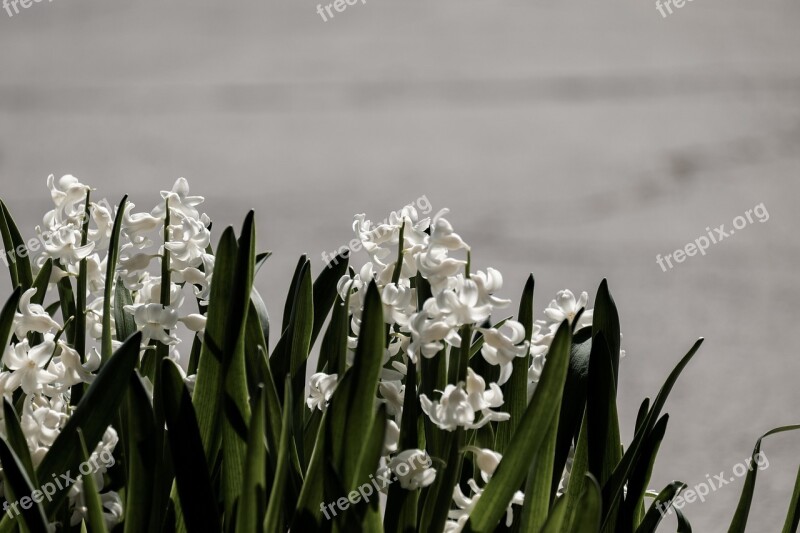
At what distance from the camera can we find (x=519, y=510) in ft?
1.63

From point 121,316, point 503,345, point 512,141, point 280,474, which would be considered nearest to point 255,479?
point 280,474

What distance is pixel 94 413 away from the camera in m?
0.42

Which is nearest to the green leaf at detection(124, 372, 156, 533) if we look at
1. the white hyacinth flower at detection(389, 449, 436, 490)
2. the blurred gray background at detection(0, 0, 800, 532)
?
the white hyacinth flower at detection(389, 449, 436, 490)

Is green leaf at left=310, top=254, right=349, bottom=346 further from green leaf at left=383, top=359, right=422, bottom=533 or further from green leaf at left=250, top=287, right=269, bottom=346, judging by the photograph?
green leaf at left=383, top=359, right=422, bottom=533

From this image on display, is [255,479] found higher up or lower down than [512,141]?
lower down

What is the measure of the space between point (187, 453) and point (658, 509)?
26 centimetres

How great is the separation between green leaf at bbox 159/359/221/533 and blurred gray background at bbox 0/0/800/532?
142cm

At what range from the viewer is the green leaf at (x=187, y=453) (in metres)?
0.43

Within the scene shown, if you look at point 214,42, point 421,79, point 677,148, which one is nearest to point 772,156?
point 677,148

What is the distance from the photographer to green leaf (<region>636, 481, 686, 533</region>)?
51 centimetres

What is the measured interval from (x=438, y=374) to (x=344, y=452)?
0.08m

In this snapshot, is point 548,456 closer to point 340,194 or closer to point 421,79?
point 340,194

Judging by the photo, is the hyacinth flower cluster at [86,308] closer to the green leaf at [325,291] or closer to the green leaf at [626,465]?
the green leaf at [325,291]

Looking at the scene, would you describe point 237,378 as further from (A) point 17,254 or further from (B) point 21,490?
(A) point 17,254
